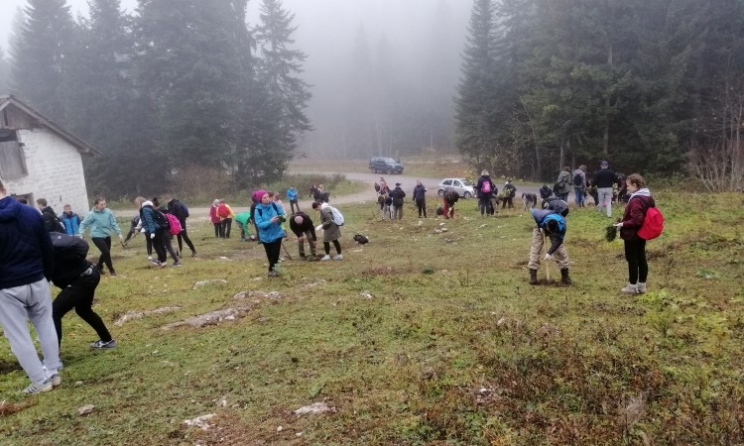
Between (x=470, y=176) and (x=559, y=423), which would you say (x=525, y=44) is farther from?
(x=559, y=423)

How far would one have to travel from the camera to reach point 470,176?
45.3 metres

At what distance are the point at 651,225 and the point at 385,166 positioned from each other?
46.8m

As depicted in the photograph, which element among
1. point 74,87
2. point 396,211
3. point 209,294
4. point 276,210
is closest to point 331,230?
point 276,210

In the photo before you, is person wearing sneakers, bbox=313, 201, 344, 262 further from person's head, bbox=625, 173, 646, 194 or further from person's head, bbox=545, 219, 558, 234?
person's head, bbox=625, 173, 646, 194

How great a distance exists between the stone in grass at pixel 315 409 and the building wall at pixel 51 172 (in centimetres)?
2672

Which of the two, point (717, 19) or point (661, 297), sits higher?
point (717, 19)

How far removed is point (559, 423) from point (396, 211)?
18031mm

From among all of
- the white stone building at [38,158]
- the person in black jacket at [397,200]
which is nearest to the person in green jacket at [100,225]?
the person in black jacket at [397,200]

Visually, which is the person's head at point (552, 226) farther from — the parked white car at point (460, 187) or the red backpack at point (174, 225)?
the parked white car at point (460, 187)

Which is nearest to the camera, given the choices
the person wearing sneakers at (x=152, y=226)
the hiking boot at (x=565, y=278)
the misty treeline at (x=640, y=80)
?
the hiking boot at (x=565, y=278)

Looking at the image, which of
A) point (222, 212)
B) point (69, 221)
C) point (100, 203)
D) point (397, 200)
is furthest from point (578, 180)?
point (69, 221)

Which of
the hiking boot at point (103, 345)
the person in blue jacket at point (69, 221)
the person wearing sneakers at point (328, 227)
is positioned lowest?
the hiking boot at point (103, 345)

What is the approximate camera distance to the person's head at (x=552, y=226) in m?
7.89

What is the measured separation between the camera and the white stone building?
24.2m
